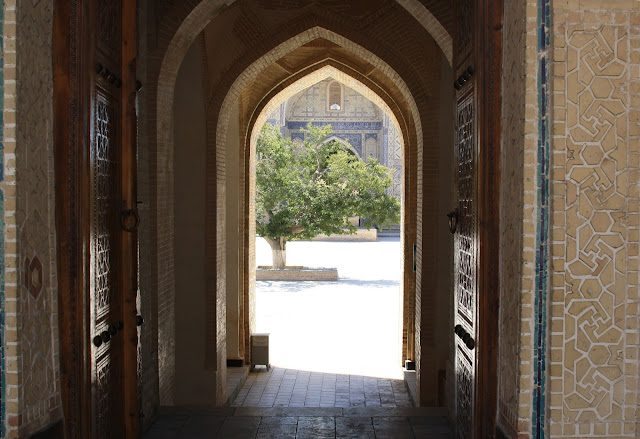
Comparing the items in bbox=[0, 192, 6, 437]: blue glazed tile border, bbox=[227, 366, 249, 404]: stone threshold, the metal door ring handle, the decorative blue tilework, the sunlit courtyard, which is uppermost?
the decorative blue tilework

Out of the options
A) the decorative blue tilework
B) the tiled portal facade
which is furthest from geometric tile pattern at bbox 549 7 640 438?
the decorative blue tilework

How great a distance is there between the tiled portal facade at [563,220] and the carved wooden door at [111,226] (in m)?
0.38

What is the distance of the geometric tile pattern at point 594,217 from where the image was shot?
7.38 ft

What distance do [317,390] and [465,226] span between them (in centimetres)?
389

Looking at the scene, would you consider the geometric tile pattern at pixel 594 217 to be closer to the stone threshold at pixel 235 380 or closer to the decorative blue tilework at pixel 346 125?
the stone threshold at pixel 235 380

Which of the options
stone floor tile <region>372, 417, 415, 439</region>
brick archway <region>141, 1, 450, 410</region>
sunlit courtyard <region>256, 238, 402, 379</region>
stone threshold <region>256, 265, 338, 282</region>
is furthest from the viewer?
stone threshold <region>256, 265, 338, 282</region>

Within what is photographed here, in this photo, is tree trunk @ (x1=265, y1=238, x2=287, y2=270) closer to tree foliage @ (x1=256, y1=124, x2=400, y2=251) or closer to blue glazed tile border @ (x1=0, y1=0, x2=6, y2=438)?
tree foliage @ (x1=256, y1=124, x2=400, y2=251)

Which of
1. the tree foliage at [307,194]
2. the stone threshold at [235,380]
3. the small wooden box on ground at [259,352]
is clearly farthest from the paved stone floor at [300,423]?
the tree foliage at [307,194]

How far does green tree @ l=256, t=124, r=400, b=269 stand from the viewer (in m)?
13.1

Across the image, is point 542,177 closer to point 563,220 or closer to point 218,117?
point 563,220

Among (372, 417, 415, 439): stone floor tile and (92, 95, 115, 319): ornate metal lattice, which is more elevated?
(92, 95, 115, 319): ornate metal lattice

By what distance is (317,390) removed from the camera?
21.4ft

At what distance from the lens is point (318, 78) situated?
7699mm

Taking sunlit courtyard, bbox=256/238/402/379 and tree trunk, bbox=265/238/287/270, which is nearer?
sunlit courtyard, bbox=256/238/402/379
